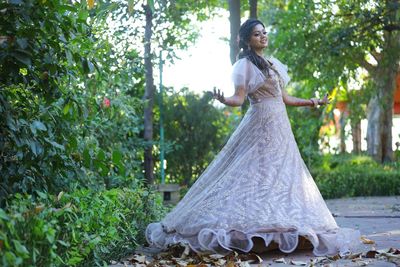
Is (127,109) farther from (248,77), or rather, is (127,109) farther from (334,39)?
(334,39)

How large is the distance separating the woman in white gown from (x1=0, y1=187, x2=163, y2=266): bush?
20.2 inches

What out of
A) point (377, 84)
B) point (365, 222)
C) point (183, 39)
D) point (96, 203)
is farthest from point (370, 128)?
point (96, 203)

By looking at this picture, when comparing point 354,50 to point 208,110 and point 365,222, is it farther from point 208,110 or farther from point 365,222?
point 365,222

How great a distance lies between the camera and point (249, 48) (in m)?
5.95

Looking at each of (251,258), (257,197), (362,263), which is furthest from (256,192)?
(362,263)

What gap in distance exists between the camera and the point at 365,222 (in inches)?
316

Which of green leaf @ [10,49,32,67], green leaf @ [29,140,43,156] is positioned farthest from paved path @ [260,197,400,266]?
green leaf @ [10,49,32,67]

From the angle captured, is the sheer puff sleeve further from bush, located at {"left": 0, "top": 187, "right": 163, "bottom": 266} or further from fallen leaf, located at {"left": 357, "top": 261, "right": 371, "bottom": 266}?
fallen leaf, located at {"left": 357, "top": 261, "right": 371, "bottom": 266}

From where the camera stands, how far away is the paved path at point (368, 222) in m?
5.20

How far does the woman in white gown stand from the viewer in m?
5.22

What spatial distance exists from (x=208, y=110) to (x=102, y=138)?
5647 millimetres

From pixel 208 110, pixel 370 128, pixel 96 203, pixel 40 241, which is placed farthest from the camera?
pixel 370 128

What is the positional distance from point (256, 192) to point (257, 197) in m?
0.05

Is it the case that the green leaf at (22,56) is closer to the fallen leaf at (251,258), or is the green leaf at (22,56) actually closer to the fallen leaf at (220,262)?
the fallen leaf at (220,262)
